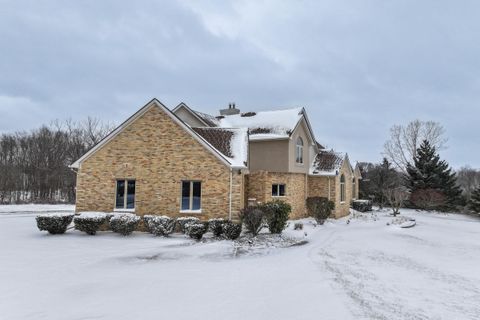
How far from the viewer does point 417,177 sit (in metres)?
38.1

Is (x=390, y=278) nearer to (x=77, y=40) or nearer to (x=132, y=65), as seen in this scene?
(x=77, y=40)

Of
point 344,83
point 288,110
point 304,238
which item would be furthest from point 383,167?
point 304,238

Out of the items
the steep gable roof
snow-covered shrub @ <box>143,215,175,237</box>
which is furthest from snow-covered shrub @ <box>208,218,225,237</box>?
the steep gable roof

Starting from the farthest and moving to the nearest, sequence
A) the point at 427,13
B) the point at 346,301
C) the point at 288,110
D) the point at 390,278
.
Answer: the point at 288,110 < the point at 427,13 < the point at 390,278 < the point at 346,301

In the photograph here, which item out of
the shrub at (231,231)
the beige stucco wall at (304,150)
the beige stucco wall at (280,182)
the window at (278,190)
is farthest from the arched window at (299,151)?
the shrub at (231,231)

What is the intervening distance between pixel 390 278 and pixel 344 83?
85.5 feet

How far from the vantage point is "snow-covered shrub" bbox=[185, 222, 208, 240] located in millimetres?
13734

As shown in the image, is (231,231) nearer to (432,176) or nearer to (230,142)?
(230,142)

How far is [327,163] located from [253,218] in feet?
44.0

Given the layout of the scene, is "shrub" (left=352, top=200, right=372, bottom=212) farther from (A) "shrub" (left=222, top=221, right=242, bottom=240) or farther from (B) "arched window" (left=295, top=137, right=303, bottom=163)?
(A) "shrub" (left=222, top=221, right=242, bottom=240)

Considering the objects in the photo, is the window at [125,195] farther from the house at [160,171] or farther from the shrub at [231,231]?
the shrub at [231,231]

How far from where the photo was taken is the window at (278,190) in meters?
20.6

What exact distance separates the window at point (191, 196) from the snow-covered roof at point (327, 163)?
462 inches

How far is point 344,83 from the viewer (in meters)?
31.4
